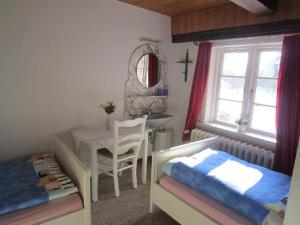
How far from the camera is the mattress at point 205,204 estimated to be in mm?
1507

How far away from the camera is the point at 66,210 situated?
1.56 metres

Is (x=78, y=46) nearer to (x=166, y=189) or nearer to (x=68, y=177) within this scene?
(x=68, y=177)

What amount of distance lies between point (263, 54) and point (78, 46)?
219cm

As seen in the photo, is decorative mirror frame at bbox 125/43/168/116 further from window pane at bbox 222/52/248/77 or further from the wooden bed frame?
the wooden bed frame

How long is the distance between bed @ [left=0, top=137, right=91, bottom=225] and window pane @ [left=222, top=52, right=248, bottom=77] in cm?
225

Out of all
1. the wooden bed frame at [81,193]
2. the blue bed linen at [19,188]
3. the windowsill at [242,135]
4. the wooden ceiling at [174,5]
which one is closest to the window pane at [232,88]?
the windowsill at [242,135]

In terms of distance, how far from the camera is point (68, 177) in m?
1.85

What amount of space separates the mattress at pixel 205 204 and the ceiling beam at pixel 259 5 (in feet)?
5.49

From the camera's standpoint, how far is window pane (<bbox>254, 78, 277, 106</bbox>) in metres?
2.47

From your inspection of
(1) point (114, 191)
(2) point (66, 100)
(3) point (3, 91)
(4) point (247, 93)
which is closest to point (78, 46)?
(2) point (66, 100)

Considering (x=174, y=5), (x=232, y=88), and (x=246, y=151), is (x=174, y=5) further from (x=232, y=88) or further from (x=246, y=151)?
(x=246, y=151)

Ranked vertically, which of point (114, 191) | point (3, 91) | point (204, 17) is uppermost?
point (204, 17)

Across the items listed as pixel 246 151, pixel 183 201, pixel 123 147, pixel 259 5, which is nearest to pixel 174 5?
pixel 259 5

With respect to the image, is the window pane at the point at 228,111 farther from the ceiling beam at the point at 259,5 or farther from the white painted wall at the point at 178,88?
the ceiling beam at the point at 259,5
